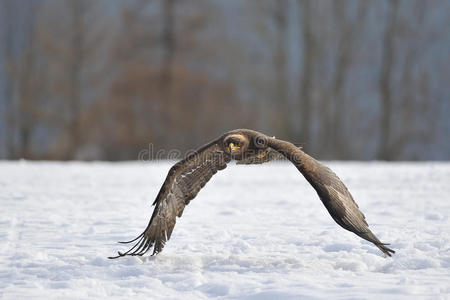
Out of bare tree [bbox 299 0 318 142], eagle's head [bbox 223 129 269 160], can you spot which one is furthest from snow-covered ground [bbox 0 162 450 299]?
bare tree [bbox 299 0 318 142]

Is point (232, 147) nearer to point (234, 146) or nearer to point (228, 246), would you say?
point (234, 146)

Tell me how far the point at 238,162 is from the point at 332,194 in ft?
3.72

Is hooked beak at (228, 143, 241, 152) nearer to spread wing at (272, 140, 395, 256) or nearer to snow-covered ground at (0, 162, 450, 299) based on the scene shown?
spread wing at (272, 140, 395, 256)

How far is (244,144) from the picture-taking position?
18.7ft

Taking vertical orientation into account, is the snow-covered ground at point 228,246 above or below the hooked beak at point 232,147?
below

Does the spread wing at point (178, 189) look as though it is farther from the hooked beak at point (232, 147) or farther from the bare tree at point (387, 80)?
the bare tree at point (387, 80)

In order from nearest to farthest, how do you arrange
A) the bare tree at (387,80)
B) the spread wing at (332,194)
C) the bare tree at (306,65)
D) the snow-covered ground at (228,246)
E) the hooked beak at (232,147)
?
the snow-covered ground at (228,246) < the spread wing at (332,194) < the hooked beak at (232,147) < the bare tree at (306,65) < the bare tree at (387,80)

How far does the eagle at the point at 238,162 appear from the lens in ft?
16.3

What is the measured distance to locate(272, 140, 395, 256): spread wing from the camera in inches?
194

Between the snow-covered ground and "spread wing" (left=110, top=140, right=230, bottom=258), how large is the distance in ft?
0.65

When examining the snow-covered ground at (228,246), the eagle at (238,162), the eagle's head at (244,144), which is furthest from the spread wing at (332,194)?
the eagle's head at (244,144)

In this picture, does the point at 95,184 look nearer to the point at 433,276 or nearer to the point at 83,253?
the point at 83,253

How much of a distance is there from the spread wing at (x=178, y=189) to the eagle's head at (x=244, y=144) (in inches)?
4.6

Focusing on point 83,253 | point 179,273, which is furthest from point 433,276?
point 83,253
